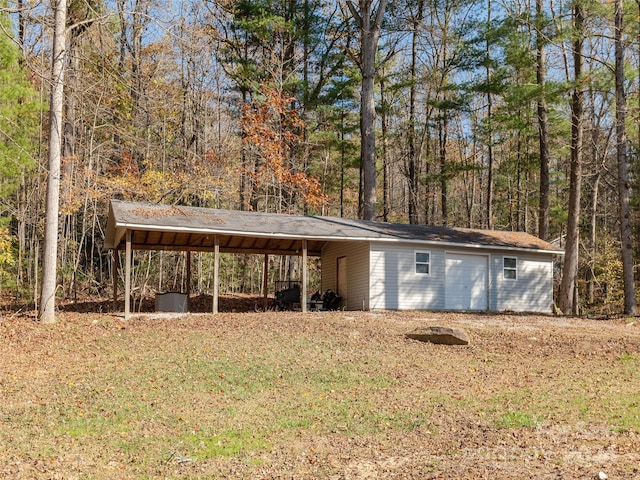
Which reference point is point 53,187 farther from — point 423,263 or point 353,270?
point 423,263

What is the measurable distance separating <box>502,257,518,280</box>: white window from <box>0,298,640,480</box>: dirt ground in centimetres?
460

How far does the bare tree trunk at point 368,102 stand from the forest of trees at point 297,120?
63 mm

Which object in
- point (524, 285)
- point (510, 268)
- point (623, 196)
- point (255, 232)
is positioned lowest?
point (524, 285)

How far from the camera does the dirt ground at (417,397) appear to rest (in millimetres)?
5758

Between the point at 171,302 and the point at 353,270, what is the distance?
5868 mm

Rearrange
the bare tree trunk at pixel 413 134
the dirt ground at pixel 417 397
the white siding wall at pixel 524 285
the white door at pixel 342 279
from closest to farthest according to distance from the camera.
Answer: the dirt ground at pixel 417 397 → the white door at pixel 342 279 → the white siding wall at pixel 524 285 → the bare tree trunk at pixel 413 134

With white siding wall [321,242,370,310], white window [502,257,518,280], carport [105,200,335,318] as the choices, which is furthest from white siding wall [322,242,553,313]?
carport [105,200,335,318]

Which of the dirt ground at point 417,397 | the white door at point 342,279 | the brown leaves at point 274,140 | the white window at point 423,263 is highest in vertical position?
the brown leaves at point 274,140

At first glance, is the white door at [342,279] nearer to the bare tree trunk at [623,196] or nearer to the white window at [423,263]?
the white window at [423,263]

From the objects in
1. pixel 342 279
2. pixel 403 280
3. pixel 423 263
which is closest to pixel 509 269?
pixel 423 263

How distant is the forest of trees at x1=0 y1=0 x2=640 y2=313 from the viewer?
745 inches

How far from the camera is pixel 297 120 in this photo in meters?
26.3

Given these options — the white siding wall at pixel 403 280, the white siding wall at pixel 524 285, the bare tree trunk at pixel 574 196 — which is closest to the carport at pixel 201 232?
the white siding wall at pixel 403 280

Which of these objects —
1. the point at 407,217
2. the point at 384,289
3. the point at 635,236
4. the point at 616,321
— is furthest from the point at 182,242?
the point at 635,236
